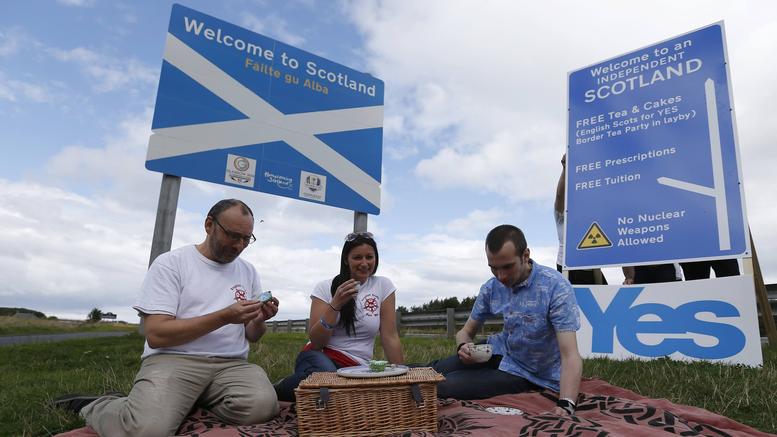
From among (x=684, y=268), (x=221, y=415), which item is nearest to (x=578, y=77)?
(x=684, y=268)

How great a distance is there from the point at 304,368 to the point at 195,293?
876mm

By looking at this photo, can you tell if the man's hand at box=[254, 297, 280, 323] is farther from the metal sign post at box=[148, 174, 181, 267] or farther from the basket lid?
the metal sign post at box=[148, 174, 181, 267]

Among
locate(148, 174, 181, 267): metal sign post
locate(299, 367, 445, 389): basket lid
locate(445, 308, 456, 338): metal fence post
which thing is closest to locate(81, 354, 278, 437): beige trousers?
locate(299, 367, 445, 389): basket lid

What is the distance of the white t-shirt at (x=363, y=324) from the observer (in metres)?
3.65

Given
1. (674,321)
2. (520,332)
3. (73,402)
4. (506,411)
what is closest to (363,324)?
(520,332)

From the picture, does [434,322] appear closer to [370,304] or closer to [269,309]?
[370,304]

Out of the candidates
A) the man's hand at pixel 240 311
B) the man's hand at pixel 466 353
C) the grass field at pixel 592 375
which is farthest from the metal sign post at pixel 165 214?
the man's hand at pixel 466 353

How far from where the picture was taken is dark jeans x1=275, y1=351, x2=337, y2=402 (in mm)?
3355

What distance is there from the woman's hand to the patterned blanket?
0.72 metres

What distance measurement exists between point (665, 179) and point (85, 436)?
5732mm

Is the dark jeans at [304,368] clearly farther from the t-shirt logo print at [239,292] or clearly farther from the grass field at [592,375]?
the grass field at [592,375]

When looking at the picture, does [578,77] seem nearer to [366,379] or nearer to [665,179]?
[665,179]

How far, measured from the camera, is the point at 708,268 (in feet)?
17.5

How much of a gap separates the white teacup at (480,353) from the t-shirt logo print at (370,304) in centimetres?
80
